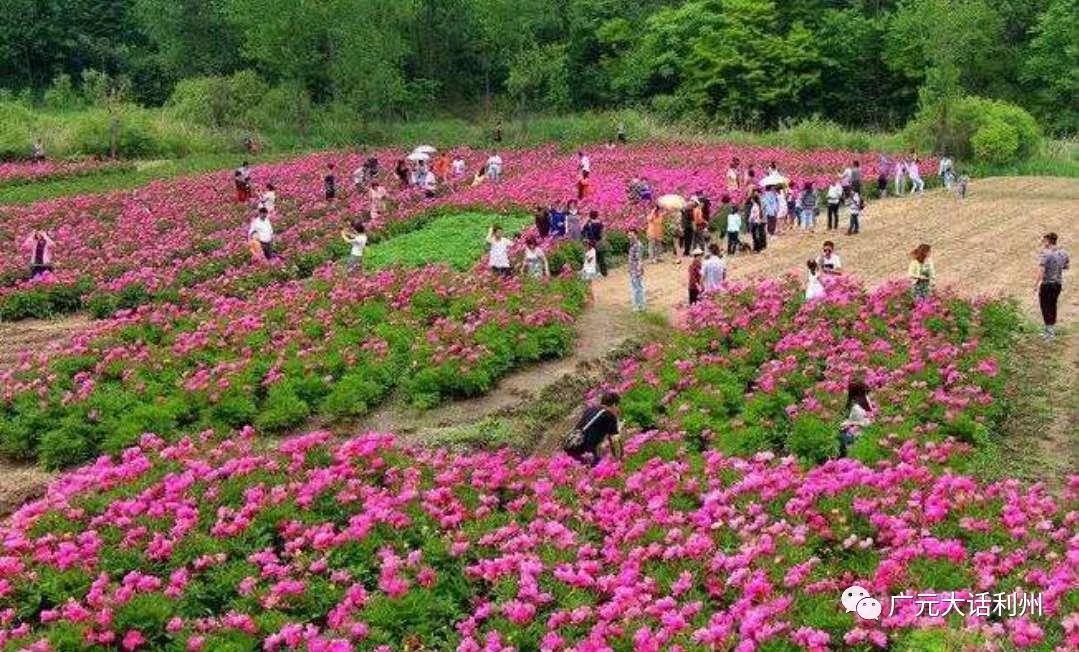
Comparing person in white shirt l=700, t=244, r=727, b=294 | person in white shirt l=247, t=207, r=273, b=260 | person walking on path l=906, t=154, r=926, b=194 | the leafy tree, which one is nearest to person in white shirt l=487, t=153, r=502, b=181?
person walking on path l=906, t=154, r=926, b=194

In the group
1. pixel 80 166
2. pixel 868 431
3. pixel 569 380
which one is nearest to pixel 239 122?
pixel 80 166

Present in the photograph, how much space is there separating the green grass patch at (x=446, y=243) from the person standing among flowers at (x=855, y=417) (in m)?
12.1

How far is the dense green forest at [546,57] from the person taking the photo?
189 ft

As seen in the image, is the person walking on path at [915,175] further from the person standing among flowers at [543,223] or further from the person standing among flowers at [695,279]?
the person standing among flowers at [695,279]

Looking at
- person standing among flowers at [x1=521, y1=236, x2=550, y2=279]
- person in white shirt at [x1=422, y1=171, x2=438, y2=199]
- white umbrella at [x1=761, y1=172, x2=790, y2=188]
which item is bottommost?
person standing among flowers at [x1=521, y1=236, x2=550, y2=279]

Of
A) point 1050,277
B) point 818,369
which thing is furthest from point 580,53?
point 818,369

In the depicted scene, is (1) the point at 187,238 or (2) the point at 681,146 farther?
(2) the point at 681,146

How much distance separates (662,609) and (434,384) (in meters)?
7.27

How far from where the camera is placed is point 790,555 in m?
8.58

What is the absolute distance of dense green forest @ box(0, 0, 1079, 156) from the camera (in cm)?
5769

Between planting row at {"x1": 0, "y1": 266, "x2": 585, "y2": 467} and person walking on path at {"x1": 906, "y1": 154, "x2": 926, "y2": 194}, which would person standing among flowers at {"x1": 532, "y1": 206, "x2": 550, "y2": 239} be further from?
person walking on path at {"x1": 906, "y1": 154, "x2": 926, "y2": 194}

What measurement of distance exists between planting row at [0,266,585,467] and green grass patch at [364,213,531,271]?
174 inches

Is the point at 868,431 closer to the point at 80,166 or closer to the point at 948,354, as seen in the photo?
the point at 948,354

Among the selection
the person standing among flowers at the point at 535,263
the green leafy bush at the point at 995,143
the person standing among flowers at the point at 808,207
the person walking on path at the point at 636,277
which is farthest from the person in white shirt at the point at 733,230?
the green leafy bush at the point at 995,143
